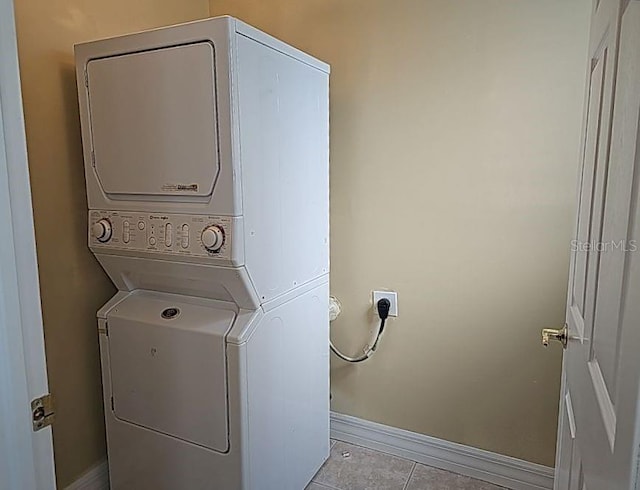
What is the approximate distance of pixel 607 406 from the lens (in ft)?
2.30

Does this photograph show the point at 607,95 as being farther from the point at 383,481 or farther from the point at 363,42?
the point at 383,481

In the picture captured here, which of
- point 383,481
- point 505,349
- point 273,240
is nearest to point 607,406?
point 273,240

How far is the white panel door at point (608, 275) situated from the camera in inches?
23.0

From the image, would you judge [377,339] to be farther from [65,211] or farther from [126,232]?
[65,211]

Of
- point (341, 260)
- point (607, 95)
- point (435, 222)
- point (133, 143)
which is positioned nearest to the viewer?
point (607, 95)

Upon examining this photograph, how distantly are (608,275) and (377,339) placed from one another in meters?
1.45

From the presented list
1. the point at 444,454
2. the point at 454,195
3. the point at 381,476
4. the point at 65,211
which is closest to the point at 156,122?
the point at 65,211

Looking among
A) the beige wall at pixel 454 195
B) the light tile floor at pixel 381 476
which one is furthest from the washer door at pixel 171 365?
the beige wall at pixel 454 195

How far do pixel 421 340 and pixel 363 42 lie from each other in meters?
1.32

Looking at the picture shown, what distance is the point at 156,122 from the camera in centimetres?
145

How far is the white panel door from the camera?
58cm

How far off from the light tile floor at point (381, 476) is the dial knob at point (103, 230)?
131cm

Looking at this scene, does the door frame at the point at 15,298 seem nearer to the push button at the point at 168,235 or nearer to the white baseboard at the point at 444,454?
the push button at the point at 168,235

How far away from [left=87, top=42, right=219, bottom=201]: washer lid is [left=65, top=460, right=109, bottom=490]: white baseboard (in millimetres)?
1128
